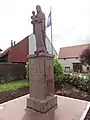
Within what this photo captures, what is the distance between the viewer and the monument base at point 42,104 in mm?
5051

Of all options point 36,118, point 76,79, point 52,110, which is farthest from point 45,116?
point 76,79

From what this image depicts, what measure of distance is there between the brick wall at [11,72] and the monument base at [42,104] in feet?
30.2

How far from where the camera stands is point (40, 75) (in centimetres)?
519

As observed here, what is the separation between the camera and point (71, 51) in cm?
3012

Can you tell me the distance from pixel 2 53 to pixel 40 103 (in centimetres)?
1763

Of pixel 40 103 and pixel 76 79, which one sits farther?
pixel 76 79

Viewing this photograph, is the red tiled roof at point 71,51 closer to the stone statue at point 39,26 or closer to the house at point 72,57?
the house at point 72,57

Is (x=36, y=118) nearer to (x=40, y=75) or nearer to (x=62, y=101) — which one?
(x=40, y=75)

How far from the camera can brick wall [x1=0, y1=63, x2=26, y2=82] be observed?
14.2 metres

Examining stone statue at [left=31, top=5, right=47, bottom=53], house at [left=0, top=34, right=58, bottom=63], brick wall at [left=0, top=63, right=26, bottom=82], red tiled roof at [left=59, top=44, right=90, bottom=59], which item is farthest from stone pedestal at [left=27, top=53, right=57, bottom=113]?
red tiled roof at [left=59, top=44, right=90, bottom=59]

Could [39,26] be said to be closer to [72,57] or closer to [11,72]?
[11,72]

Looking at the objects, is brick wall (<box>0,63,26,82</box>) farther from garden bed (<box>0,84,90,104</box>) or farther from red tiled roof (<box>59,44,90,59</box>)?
red tiled roof (<box>59,44,90,59</box>)

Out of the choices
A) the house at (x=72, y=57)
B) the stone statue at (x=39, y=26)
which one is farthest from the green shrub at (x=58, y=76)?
the house at (x=72, y=57)

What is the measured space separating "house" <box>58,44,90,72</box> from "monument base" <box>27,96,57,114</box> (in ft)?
70.9
